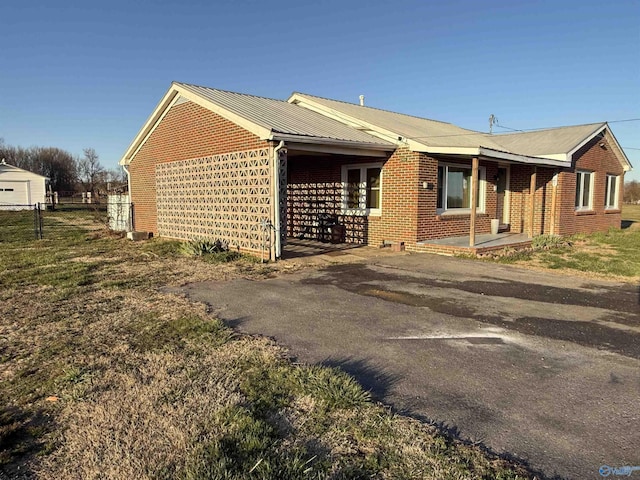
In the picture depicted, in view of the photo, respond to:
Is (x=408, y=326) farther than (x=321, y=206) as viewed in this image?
No

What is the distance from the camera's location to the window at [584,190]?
16.5m

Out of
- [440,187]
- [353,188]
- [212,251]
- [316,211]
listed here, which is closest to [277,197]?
[212,251]

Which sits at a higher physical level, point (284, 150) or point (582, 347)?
point (284, 150)

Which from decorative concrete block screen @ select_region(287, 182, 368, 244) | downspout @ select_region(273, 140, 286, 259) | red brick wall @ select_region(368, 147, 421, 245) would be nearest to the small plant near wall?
downspout @ select_region(273, 140, 286, 259)

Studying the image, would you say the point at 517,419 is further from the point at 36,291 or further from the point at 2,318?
the point at 36,291

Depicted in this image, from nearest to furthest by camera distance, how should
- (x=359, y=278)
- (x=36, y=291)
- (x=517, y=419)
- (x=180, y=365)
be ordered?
(x=517, y=419)
(x=180, y=365)
(x=36, y=291)
(x=359, y=278)

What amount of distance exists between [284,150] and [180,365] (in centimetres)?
690

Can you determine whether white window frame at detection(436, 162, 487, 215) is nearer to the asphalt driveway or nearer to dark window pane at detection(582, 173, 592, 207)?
the asphalt driveway

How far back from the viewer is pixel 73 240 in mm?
15062

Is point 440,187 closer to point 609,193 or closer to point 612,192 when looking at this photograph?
point 609,193

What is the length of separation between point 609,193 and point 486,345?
18.3 m

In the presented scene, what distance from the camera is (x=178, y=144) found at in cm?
1408

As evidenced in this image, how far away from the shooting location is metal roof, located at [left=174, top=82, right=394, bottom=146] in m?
10.5

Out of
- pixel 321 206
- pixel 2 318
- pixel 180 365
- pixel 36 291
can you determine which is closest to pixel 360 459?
pixel 180 365
